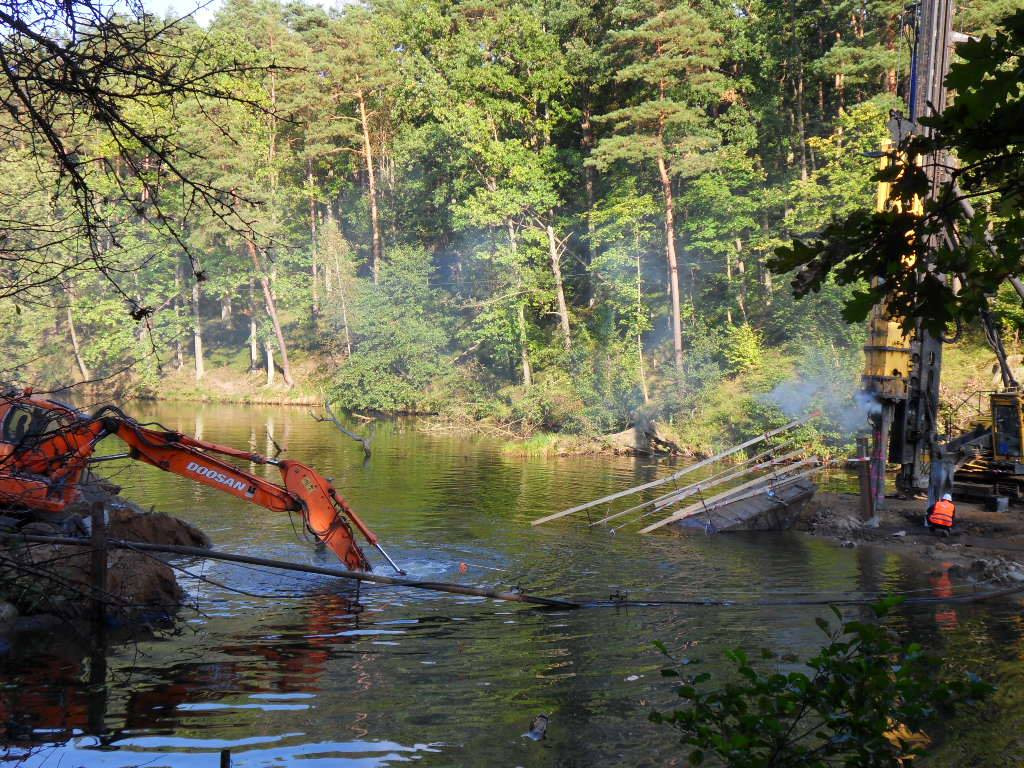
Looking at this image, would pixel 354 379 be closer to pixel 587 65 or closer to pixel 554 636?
pixel 587 65

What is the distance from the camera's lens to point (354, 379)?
51.6 metres

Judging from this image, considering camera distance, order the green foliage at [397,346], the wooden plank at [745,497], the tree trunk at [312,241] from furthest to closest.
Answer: the tree trunk at [312,241], the green foliage at [397,346], the wooden plank at [745,497]

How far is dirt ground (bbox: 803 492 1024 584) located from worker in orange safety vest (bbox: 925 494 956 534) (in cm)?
35

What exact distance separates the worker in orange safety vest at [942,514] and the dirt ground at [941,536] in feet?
1.15

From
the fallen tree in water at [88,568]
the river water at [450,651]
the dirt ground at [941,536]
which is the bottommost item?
the dirt ground at [941,536]

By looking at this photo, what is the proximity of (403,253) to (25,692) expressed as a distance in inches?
1790

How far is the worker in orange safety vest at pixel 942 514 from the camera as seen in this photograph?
1856 cm

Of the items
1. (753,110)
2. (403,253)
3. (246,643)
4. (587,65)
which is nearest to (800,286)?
(246,643)

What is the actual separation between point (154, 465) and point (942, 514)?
1437 cm

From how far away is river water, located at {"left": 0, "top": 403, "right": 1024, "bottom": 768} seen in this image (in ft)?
27.2

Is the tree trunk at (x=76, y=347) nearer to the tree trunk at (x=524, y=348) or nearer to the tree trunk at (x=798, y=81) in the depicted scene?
the tree trunk at (x=524, y=348)

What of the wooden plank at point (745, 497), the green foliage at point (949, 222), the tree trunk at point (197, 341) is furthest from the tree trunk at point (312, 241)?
the green foliage at point (949, 222)

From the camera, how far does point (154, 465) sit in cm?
1238

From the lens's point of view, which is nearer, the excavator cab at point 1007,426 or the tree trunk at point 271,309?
the excavator cab at point 1007,426
